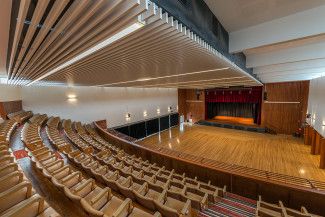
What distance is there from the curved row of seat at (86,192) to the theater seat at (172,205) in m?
0.22

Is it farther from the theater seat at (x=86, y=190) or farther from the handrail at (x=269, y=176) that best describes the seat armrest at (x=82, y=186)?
the handrail at (x=269, y=176)

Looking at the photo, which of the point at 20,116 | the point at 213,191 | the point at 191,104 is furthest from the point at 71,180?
the point at 191,104

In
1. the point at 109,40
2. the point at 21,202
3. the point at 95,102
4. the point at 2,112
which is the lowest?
the point at 21,202

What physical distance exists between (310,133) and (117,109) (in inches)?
533

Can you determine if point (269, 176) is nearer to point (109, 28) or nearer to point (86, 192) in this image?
point (86, 192)

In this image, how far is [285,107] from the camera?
13.0 m

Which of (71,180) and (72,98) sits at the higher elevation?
(72,98)

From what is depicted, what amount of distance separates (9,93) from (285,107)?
18.4m

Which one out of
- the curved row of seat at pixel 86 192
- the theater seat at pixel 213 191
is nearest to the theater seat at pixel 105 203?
the curved row of seat at pixel 86 192

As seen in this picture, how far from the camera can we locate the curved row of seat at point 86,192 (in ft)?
8.33

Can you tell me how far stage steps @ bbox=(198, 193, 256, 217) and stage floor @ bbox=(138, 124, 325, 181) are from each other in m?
4.52

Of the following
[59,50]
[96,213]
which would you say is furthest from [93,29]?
[96,213]

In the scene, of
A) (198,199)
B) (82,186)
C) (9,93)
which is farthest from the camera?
(9,93)

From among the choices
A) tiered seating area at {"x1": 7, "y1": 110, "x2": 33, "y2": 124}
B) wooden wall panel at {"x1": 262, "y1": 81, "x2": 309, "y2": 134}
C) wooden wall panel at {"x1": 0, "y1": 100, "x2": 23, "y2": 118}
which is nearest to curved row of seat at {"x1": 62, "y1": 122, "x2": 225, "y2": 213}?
tiered seating area at {"x1": 7, "y1": 110, "x2": 33, "y2": 124}
